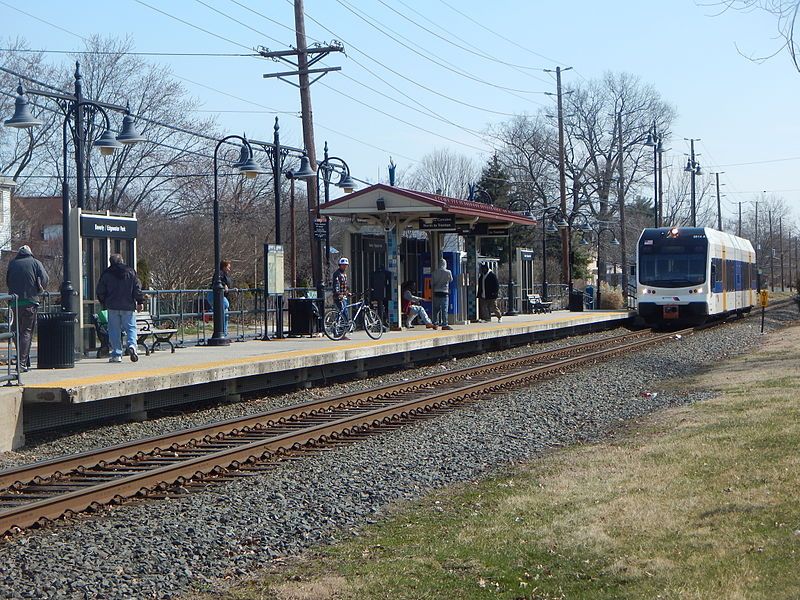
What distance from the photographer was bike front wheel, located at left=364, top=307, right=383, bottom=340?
72.6ft

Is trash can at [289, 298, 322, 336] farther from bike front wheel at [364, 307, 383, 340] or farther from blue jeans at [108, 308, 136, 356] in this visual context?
blue jeans at [108, 308, 136, 356]

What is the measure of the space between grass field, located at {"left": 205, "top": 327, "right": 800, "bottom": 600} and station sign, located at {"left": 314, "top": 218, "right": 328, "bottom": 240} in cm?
1353

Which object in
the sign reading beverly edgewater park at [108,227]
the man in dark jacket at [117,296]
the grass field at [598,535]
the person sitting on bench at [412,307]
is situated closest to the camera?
the grass field at [598,535]

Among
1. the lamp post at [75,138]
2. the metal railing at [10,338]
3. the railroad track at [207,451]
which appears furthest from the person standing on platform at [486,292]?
the metal railing at [10,338]

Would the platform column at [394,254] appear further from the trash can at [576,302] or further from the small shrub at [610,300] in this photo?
the small shrub at [610,300]

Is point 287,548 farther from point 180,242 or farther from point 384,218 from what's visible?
point 180,242

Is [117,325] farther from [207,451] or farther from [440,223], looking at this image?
[440,223]

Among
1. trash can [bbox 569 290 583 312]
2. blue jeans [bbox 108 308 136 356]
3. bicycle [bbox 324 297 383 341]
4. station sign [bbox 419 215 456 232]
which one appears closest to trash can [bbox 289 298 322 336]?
bicycle [bbox 324 297 383 341]

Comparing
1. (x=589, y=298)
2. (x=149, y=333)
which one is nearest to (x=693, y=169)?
(x=589, y=298)

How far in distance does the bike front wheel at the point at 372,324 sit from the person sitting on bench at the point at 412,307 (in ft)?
12.9

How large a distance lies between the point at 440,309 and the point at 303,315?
4.74 meters

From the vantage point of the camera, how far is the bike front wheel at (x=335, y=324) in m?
22.0

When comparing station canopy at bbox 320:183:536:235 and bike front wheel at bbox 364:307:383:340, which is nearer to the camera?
bike front wheel at bbox 364:307:383:340

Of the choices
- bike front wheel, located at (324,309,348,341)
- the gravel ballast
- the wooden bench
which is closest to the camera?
the gravel ballast
